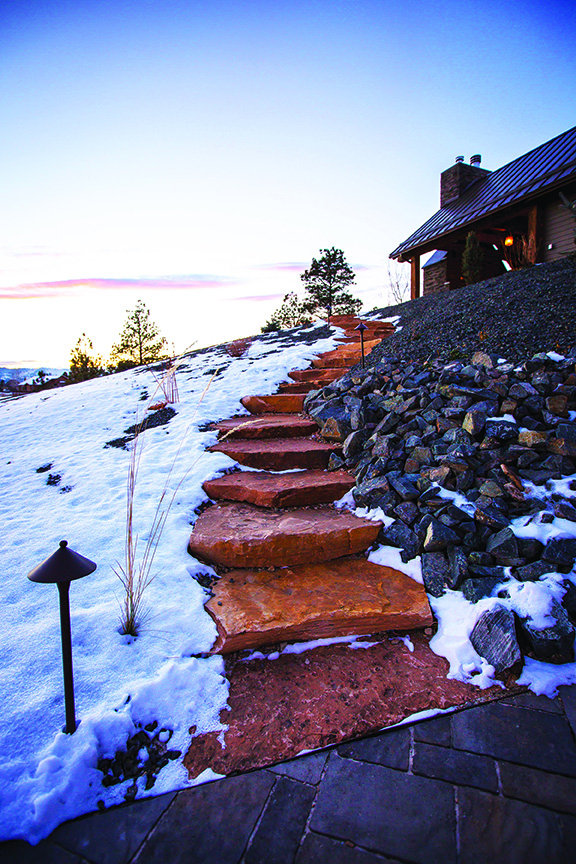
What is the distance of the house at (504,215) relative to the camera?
8.16 metres

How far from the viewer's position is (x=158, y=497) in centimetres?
284

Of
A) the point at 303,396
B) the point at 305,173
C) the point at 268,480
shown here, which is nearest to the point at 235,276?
the point at 305,173

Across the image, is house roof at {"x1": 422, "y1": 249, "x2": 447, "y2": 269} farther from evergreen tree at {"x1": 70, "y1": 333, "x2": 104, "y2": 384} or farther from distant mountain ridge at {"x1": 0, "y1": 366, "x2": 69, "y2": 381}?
distant mountain ridge at {"x1": 0, "y1": 366, "x2": 69, "y2": 381}

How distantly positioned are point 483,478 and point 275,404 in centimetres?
276

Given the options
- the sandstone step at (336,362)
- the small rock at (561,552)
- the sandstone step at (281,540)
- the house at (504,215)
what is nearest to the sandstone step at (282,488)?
the sandstone step at (281,540)

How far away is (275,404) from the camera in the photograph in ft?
15.3

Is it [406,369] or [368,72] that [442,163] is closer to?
[368,72]

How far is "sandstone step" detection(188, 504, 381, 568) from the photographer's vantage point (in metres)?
2.31

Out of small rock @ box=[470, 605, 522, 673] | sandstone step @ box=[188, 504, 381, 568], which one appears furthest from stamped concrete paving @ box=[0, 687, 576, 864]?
sandstone step @ box=[188, 504, 381, 568]

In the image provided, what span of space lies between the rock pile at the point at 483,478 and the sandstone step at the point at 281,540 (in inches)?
9.0

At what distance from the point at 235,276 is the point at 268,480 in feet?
41.6

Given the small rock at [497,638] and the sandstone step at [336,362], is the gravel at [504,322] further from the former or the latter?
the small rock at [497,638]

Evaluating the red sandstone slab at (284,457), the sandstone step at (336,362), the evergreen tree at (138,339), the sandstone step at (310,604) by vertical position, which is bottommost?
the sandstone step at (310,604)

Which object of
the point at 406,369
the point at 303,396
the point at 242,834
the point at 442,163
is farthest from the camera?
the point at 442,163
